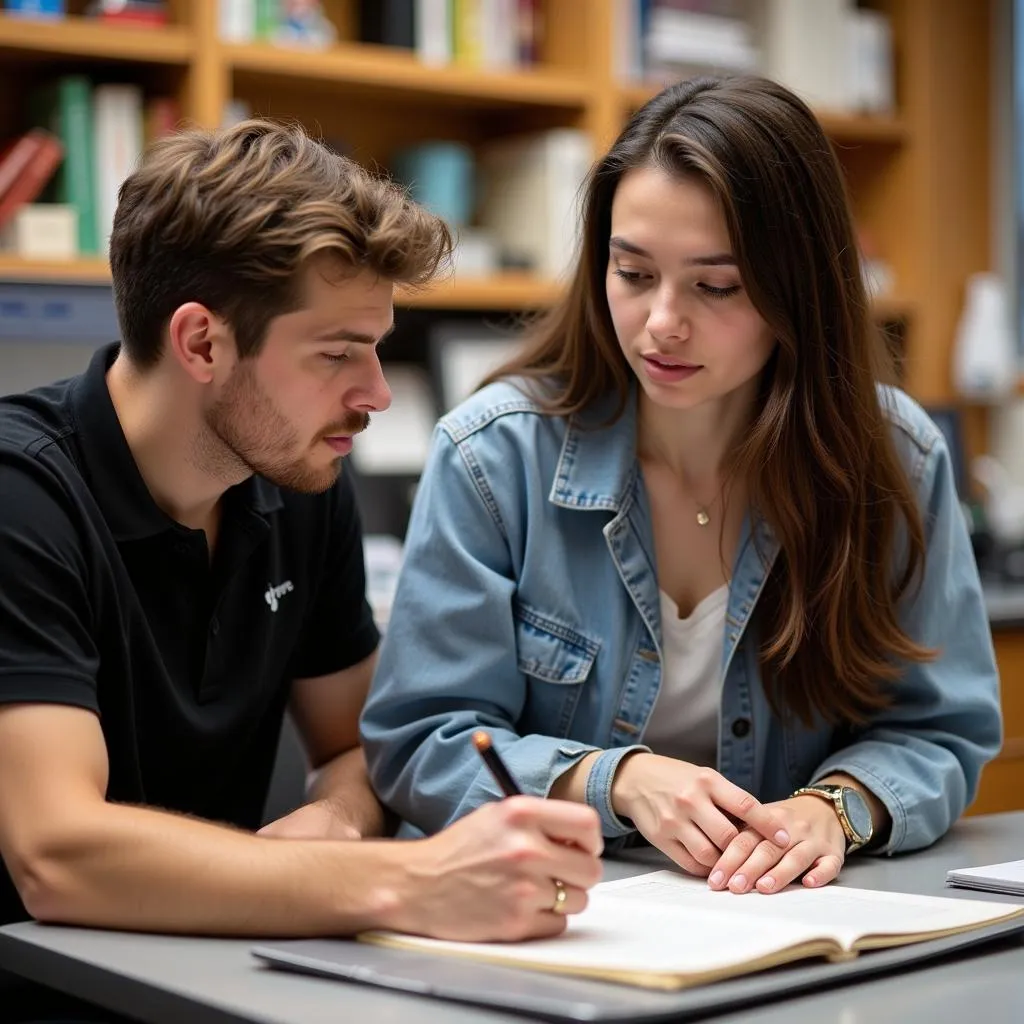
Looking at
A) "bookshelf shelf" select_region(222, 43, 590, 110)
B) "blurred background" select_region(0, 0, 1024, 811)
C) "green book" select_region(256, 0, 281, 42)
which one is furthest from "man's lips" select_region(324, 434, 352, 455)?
"green book" select_region(256, 0, 281, 42)

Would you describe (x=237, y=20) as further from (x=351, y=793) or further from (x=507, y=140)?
(x=351, y=793)

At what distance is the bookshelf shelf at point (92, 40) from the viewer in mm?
2752

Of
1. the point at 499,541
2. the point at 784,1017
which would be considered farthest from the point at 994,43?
the point at 784,1017

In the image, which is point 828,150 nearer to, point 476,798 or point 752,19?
point 476,798

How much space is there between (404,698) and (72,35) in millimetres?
1736

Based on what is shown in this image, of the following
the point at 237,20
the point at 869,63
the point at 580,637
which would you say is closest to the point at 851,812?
the point at 580,637

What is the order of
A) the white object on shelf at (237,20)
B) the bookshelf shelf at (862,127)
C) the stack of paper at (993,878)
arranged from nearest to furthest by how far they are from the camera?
the stack of paper at (993,878)
the white object on shelf at (237,20)
the bookshelf shelf at (862,127)

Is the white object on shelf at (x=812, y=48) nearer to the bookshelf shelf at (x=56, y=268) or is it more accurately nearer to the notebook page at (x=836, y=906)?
the bookshelf shelf at (x=56, y=268)

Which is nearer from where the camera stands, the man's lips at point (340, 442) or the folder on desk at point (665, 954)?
the folder on desk at point (665, 954)

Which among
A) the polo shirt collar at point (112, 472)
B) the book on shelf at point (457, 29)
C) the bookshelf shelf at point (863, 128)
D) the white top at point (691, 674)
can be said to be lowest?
the white top at point (691, 674)

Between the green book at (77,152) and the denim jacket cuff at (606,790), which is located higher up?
the green book at (77,152)

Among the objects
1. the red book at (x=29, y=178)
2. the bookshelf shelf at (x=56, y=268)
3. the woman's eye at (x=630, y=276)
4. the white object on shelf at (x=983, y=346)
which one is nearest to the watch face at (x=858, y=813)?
the woman's eye at (x=630, y=276)

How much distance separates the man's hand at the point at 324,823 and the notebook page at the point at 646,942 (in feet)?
1.13

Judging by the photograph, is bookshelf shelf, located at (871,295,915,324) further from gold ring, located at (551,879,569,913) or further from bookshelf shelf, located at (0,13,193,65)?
gold ring, located at (551,879,569,913)
